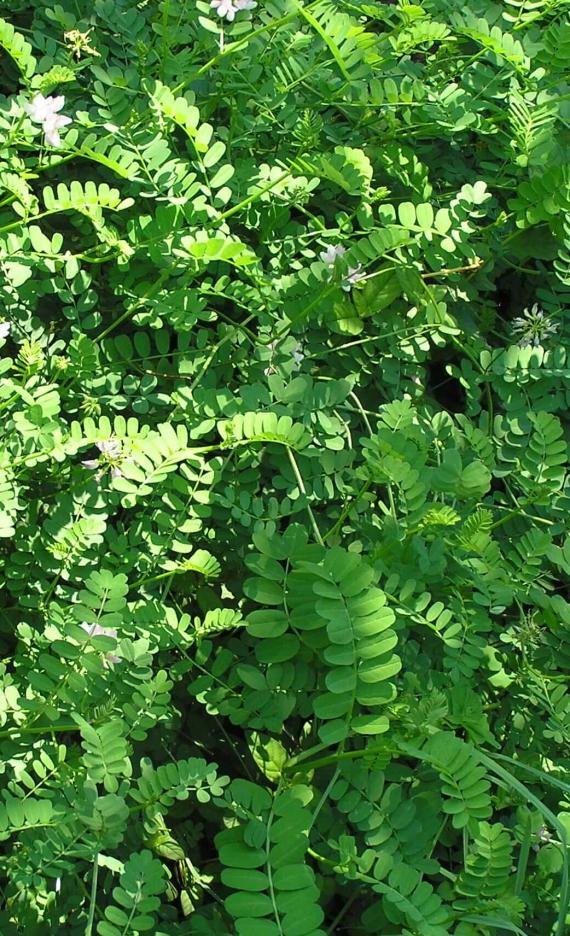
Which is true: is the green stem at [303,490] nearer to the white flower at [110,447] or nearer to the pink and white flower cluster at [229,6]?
the white flower at [110,447]

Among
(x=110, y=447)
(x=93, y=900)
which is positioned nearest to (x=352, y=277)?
(x=110, y=447)

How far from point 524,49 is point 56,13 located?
0.90 meters

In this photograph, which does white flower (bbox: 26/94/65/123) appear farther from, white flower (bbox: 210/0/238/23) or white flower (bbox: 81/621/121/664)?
white flower (bbox: 81/621/121/664)

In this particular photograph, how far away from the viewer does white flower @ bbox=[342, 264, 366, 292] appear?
177 cm

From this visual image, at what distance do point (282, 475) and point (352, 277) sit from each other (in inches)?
15.1

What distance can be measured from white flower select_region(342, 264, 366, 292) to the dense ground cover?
0.03m

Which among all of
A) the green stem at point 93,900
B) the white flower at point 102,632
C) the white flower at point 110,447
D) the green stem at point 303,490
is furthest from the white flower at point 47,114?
the green stem at point 93,900

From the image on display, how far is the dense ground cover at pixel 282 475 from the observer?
1377 mm

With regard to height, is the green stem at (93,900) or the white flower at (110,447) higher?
the white flower at (110,447)

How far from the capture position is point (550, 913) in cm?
142

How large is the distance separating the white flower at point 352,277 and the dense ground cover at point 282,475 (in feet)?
0.11

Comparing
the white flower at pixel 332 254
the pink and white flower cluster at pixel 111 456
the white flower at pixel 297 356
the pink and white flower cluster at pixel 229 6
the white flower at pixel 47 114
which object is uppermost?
the pink and white flower cluster at pixel 229 6

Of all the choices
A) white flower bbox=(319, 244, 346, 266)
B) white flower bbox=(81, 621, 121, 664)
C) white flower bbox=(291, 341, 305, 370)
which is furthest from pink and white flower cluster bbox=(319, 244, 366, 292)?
white flower bbox=(81, 621, 121, 664)

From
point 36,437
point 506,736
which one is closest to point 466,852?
point 506,736
